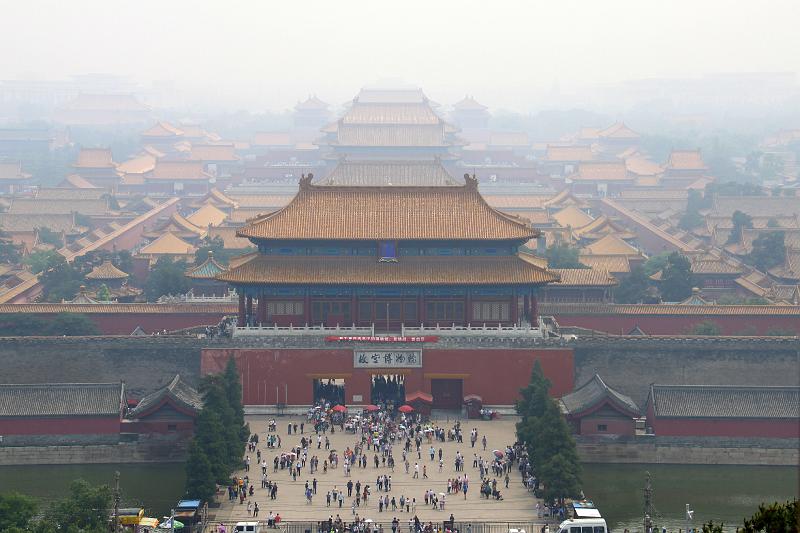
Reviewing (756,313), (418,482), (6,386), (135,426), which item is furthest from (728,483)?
(6,386)

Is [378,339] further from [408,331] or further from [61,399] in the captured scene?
[61,399]

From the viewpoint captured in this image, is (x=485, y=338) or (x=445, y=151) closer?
(x=485, y=338)

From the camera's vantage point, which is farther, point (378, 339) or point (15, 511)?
point (378, 339)

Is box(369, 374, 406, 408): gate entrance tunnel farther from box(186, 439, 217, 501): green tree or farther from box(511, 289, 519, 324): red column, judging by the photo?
box(186, 439, 217, 501): green tree

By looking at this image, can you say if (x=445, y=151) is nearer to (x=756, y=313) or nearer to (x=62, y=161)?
(x=756, y=313)

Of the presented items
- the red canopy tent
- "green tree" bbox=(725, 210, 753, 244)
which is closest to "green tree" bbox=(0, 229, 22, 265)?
the red canopy tent

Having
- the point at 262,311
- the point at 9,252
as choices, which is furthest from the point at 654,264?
the point at 9,252

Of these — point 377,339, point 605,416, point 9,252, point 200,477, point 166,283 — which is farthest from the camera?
point 9,252
